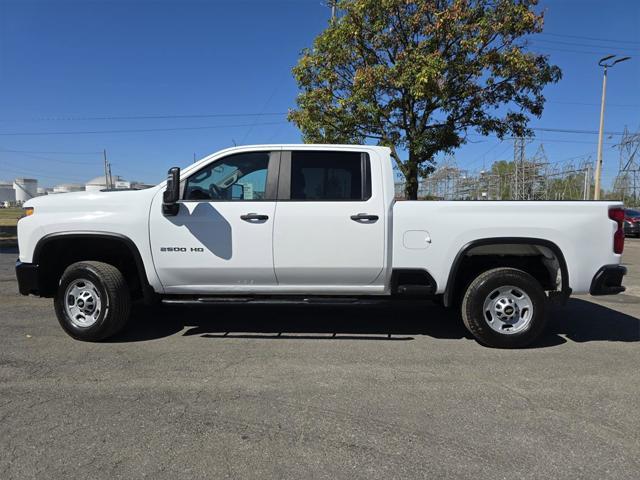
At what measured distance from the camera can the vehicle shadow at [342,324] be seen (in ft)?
17.2

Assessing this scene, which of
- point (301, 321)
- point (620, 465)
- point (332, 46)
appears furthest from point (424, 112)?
point (620, 465)

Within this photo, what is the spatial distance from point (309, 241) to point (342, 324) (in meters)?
1.44

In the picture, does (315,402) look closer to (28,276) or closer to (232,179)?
(232,179)

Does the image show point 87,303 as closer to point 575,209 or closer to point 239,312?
point 239,312

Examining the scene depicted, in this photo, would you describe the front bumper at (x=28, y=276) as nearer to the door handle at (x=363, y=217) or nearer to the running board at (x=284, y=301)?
the running board at (x=284, y=301)

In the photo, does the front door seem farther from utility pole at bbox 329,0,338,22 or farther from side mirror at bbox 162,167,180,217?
utility pole at bbox 329,0,338,22

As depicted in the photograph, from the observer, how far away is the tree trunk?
451 inches

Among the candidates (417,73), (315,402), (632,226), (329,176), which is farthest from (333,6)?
(632,226)

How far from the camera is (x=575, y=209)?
4.63 meters

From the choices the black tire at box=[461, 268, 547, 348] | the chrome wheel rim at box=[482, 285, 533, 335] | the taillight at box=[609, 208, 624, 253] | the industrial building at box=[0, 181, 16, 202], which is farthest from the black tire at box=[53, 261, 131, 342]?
the industrial building at box=[0, 181, 16, 202]

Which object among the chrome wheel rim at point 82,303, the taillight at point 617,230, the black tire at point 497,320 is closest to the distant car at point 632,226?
the taillight at point 617,230

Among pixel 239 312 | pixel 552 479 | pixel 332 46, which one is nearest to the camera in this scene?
pixel 552 479

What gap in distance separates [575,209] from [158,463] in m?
4.31

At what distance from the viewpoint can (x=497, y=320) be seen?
4.83 metres
